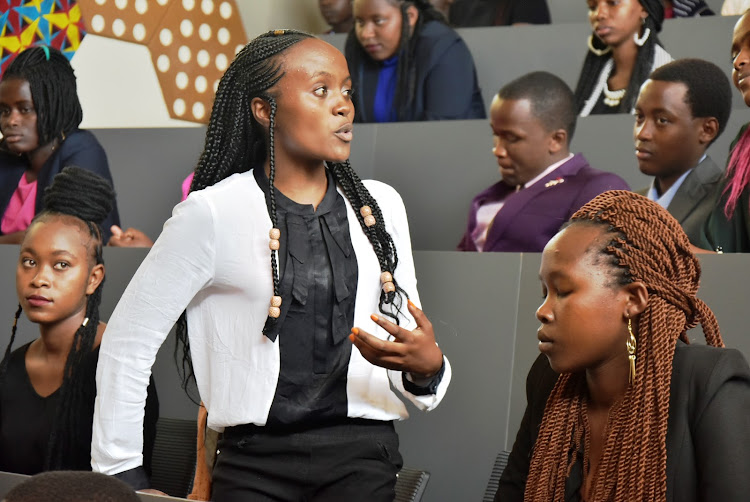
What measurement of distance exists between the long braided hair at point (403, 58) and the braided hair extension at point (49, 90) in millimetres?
1058

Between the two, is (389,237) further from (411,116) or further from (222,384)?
(411,116)

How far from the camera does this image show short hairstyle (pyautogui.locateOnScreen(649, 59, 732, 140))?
9.82 feet

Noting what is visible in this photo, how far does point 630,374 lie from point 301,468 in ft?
1.83

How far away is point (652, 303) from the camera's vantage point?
176cm

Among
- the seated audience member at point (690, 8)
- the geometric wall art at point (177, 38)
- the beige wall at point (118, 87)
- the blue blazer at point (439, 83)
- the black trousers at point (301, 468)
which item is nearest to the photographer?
the black trousers at point (301, 468)

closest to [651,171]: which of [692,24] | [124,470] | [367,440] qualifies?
[692,24]

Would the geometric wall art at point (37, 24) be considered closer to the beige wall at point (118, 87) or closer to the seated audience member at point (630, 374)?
the beige wall at point (118, 87)

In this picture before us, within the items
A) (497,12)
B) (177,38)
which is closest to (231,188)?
(177,38)

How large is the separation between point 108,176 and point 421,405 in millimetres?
2058

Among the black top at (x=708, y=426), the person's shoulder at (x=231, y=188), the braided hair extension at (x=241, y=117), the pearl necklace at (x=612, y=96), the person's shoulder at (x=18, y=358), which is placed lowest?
the person's shoulder at (x=18, y=358)

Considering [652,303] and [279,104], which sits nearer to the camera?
[652,303]

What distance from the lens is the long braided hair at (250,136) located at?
6.30 feet

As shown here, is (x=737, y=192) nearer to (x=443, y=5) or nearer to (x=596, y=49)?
(x=596, y=49)

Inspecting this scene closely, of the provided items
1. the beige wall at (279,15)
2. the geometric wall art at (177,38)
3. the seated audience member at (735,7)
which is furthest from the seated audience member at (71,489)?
the beige wall at (279,15)
